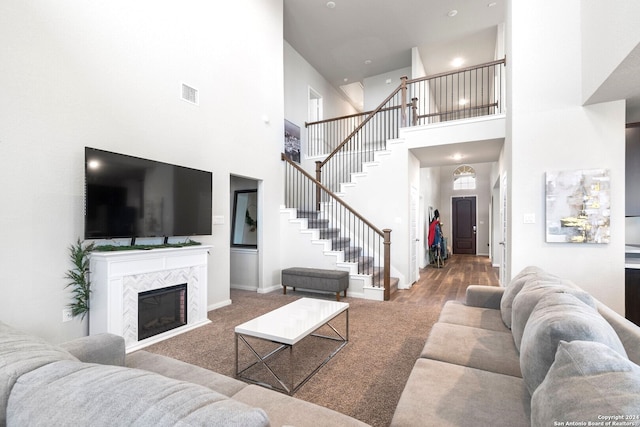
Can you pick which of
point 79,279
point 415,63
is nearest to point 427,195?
point 415,63

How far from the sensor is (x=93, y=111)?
10.2ft

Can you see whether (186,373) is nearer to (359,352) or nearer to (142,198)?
(359,352)

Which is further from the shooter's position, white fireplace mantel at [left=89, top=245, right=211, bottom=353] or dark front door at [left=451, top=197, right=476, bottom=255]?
dark front door at [left=451, top=197, right=476, bottom=255]

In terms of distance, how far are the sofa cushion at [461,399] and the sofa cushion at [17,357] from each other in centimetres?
128

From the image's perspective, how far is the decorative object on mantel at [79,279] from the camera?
9.43 feet

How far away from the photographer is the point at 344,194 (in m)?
6.59

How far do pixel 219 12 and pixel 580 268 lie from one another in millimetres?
5843

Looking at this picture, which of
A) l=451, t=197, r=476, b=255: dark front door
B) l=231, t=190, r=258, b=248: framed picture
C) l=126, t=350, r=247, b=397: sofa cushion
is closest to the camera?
l=126, t=350, r=247, b=397: sofa cushion

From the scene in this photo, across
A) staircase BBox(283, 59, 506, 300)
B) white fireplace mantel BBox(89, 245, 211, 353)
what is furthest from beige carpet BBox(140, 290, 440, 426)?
staircase BBox(283, 59, 506, 300)

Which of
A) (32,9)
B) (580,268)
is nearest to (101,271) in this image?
(32,9)

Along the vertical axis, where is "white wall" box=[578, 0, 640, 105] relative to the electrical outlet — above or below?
above

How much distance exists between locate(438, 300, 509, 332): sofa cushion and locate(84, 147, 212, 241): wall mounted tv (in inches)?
121

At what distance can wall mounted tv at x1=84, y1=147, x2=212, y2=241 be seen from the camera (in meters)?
2.87

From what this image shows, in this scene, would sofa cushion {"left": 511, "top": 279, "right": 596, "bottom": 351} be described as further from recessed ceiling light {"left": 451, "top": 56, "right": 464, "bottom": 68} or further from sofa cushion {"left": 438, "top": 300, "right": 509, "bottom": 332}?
recessed ceiling light {"left": 451, "top": 56, "right": 464, "bottom": 68}
